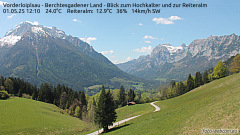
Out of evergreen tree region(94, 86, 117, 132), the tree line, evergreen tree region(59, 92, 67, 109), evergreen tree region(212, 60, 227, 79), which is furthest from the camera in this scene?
evergreen tree region(59, 92, 67, 109)

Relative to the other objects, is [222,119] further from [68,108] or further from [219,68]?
[68,108]

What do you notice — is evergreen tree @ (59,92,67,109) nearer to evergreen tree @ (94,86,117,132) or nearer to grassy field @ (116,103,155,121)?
grassy field @ (116,103,155,121)

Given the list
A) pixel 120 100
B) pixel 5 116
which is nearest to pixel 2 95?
pixel 5 116

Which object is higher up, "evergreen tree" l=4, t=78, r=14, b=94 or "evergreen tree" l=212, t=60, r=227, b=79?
"evergreen tree" l=212, t=60, r=227, b=79

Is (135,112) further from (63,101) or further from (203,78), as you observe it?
(203,78)

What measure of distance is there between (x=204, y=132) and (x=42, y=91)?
410ft

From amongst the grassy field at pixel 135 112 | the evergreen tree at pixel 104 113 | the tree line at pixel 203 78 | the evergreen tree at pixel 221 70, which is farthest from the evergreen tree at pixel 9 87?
the evergreen tree at pixel 221 70

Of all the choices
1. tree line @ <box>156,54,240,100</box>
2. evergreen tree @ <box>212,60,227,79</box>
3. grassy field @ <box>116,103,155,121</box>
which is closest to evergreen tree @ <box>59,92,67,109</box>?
grassy field @ <box>116,103,155,121</box>

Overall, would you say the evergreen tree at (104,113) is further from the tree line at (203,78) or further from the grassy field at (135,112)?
the tree line at (203,78)

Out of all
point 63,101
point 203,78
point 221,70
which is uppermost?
point 221,70

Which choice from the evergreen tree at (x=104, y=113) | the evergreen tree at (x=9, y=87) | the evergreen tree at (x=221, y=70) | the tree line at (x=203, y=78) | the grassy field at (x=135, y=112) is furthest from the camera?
the evergreen tree at (x=9, y=87)

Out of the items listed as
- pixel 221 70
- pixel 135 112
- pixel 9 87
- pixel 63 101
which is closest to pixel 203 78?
pixel 221 70

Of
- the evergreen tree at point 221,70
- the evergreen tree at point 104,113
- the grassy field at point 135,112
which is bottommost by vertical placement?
the grassy field at point 135,112

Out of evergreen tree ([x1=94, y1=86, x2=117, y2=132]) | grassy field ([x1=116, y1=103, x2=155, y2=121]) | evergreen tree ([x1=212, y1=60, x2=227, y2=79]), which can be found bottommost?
grassy field ([x1=116, y1=103, x2=155, y2=121])
